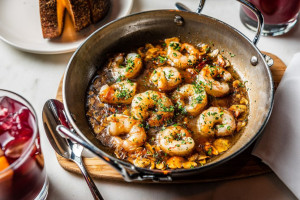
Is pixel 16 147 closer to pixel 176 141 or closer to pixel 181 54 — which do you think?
Result: pixel 176 141

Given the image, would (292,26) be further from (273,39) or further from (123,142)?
(123,142)

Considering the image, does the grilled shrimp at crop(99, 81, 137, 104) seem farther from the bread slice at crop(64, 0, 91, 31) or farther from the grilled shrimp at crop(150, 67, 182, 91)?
the bread slice at crop(64, 0, 91, 31)

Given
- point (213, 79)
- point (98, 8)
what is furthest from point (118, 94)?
point (98, 8)

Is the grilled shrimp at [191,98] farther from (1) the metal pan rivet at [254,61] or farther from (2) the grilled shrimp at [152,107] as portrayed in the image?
(1) the metal pan rivet at [254,61]

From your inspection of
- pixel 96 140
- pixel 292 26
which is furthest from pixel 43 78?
pixel 292 26

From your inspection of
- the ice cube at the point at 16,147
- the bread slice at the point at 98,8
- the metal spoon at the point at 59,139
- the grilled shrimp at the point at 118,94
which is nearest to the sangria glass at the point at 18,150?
the ice cube at the point at 16,147
